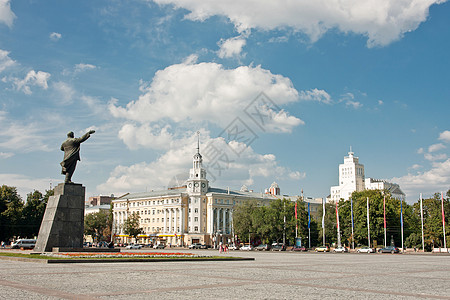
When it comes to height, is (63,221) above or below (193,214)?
below

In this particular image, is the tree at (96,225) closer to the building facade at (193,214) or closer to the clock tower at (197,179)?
the building facade at (193,214)

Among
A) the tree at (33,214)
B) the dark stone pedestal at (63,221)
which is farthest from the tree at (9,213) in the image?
the dark stone pedestal at (63,221)

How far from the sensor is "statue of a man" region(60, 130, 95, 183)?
3331cm

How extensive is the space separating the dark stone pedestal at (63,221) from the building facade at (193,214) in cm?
8088

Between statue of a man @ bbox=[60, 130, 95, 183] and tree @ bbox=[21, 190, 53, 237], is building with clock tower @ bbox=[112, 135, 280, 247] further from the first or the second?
statue of a man @ bbox=[60, 130, 95, 183]

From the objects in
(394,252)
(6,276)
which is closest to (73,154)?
(6,276)

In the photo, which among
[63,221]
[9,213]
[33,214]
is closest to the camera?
[63,221]

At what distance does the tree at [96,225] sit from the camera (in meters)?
119

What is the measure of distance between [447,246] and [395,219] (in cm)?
1169

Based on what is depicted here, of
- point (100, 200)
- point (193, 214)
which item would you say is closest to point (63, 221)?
point (193, 214)

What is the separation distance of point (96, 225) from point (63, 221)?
93.1 m

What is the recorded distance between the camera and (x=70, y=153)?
33.7m

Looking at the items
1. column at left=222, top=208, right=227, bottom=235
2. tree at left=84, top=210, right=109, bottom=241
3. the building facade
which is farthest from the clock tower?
tree at left=84, top=210, right=109, bottom=241

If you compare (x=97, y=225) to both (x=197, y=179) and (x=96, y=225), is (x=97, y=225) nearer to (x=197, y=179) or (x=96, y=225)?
(x=96, y=225)
